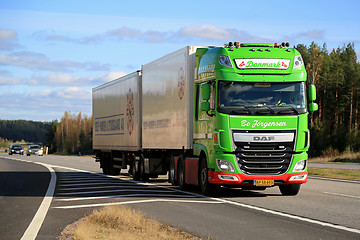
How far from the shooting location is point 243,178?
1581cm

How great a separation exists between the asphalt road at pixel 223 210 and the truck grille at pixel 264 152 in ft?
2.69

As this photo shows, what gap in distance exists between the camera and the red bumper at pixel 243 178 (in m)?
15.8

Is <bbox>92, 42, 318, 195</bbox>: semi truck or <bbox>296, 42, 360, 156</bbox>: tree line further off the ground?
<bbox>296, 42, 360, 156</bbox>: tree line

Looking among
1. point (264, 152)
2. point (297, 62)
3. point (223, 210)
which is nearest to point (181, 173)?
point (264, 152)

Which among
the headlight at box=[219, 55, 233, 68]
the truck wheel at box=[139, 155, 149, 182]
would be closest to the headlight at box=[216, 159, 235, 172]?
the headlight at box=[219, 55, 233, 68]

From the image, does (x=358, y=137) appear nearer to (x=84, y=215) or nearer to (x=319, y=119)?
(x=319, y=119)

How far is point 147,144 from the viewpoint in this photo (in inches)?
904

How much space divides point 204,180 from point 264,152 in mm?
2086

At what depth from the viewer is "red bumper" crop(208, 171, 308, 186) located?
15.8 m

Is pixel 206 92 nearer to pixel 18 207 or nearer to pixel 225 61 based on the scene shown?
pixel 225 61

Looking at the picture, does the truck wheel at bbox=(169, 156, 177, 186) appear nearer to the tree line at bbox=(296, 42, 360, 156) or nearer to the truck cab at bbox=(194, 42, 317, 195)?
the truck cab at bbox=(194, 42, 317, 195)

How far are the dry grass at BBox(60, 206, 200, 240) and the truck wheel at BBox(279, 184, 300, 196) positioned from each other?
→ 641 cm

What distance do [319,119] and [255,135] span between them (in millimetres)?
65777

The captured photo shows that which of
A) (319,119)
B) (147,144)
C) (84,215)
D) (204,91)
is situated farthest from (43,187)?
(319,119)
